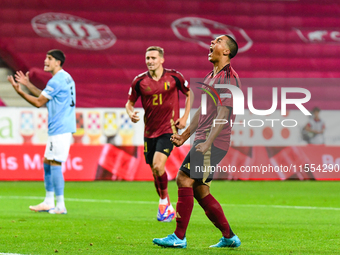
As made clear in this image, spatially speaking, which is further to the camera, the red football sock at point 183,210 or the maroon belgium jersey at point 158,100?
the maroon belgium jersey at point 158,100

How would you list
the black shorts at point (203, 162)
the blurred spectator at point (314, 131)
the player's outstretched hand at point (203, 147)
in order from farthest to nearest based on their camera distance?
the blurred spectator at point (314, 131)
the black shorts at point (203, 162)
the player's outstretched hand at point (203, 147)

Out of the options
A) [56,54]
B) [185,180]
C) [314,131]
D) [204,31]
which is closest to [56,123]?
[56,54]

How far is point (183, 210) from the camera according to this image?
15.8 ft

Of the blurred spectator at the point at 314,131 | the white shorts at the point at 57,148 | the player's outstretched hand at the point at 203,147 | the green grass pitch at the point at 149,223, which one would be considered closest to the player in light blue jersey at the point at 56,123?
the white shorts at the point at 57,148

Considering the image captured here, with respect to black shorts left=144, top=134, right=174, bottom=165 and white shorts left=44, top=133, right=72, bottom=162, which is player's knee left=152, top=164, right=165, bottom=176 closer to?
black shorts left=144, top=134, right=174, bottom=165

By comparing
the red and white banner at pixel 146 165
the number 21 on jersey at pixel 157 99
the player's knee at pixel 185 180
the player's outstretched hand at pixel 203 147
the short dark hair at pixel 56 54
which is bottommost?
the red and white banner at pixel 146 165

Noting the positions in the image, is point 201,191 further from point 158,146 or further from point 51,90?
point 51,90

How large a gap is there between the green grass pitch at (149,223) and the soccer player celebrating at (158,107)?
712mm

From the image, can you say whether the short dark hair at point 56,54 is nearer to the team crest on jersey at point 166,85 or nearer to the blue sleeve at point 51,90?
the blue sleeve at point 51,90

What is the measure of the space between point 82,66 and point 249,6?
18.8 feet

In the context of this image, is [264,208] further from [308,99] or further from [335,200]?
[308,99]

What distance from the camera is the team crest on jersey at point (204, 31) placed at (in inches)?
715

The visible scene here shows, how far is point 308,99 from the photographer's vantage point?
17844 mm

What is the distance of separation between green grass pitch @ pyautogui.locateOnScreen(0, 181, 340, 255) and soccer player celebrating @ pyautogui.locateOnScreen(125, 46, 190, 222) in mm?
712
